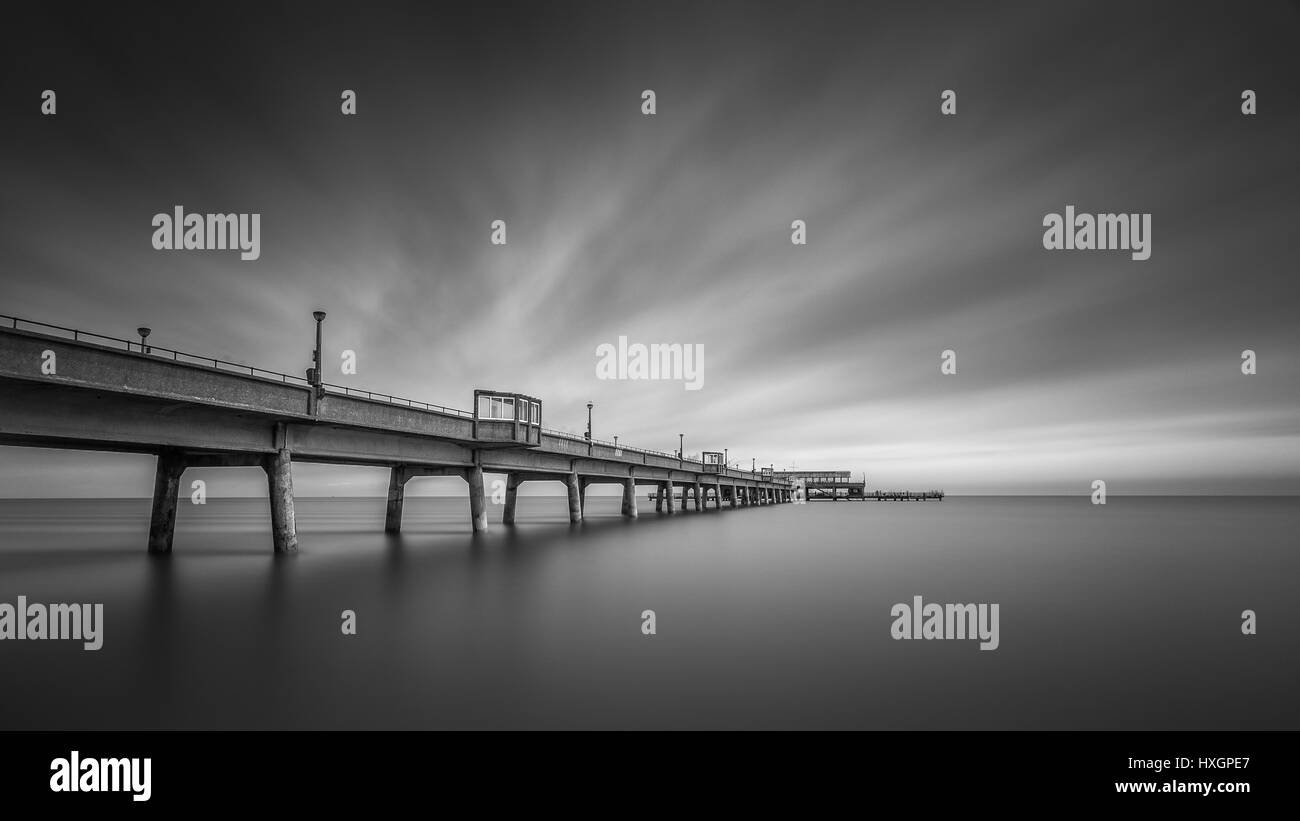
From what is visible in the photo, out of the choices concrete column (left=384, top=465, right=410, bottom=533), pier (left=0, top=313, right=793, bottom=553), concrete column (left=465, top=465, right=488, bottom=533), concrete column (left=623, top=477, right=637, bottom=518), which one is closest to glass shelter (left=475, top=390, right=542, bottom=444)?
pier (left=0, top=313, right=793, bottom=553)

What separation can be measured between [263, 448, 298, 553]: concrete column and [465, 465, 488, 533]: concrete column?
540 inches

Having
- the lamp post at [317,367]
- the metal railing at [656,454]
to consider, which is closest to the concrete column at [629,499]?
the metal railing at [656,454]

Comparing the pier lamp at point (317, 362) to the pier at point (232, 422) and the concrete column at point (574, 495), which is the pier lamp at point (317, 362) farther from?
the concrete column at point (574, 495)

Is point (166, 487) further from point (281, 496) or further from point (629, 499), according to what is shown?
point (629, 499)

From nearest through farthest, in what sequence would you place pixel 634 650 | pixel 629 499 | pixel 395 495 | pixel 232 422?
pixel 634 650, pixel 232 422, pixel 395 495, pixel 629 499

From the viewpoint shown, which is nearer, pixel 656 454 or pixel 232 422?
pixel 232 422

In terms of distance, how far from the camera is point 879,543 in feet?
147

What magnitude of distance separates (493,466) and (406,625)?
31204 mm

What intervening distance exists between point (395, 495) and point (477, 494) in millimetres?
8879

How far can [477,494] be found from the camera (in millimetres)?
43562

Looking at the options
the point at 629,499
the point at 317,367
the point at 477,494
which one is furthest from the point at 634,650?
the point at 629,499
